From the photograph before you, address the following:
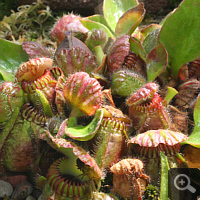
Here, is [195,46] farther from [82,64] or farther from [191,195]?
[191,195]

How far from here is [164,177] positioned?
0.97 metres

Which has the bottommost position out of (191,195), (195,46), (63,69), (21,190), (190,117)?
(21,190)

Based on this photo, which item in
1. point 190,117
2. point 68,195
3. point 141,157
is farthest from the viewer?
point 190,117

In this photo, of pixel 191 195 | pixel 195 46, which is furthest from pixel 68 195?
Answer: pixel 195 46

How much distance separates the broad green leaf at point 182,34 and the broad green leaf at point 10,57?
785 millimetres

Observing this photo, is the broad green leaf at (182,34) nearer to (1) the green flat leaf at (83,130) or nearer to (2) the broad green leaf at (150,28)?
(2) the broad green leaf at (150,28)

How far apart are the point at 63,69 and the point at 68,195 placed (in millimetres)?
642

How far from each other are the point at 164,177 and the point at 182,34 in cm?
74

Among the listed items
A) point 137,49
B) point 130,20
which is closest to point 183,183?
point 137,49

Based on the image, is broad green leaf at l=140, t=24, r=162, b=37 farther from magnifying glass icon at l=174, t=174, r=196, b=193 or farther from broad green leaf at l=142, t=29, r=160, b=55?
magnifying glass icon at l=174, t=174, r=196, b=193

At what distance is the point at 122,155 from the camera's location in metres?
1.08

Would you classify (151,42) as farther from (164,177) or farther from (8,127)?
(8,127)

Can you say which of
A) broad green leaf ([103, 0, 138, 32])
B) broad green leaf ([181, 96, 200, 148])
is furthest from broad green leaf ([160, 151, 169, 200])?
broad green leaf ([103, 0, 138, 32])

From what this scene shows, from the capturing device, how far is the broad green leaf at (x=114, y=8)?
1.62 m
